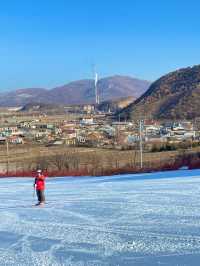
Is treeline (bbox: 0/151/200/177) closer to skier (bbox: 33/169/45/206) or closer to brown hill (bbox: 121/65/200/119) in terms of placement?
skier (bbox: 33/169/45/206)

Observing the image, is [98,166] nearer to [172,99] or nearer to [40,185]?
[40,185]

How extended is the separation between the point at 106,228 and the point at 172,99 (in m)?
69.8

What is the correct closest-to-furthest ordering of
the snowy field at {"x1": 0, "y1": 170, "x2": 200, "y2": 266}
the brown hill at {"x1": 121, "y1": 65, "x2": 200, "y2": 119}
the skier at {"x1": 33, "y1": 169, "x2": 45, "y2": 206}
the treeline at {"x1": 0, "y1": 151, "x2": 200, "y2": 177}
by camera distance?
the snowy field at {"x1": 0, "y1": 170, "x2": 200, "y2": 266}, the skier at {"x1": 33, "y1": 169, "x2": 45, "y2": 206}, the treeline at {"x1": 0, "y1": 151, "x2": 200, "y2": 177}, the brown hill at {"x1": 121, "y1": 65, "x2": 200, "y2": 119}

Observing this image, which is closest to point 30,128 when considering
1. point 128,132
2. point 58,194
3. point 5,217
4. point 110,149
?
Result: point 128,132

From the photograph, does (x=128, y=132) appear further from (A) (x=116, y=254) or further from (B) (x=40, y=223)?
(A) (x=116, y=254)

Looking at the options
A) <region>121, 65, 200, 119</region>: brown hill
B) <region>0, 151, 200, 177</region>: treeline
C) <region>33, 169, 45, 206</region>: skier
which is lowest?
<region>0, 151, 200, 177</region>: treeline

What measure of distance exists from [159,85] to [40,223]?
8035 cm

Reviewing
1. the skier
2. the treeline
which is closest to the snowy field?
the skier

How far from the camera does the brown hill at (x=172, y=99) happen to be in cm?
7362

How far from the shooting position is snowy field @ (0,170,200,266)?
9.32 metres

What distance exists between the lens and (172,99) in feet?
265

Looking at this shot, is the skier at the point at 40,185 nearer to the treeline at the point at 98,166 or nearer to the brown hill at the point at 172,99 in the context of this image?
the treeline at the point at 98,166

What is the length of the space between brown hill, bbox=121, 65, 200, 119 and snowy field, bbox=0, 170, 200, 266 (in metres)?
53.2

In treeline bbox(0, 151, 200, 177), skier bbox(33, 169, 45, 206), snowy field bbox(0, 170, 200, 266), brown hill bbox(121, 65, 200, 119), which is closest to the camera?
snowy field bbox(0, 170, 200, 266)
